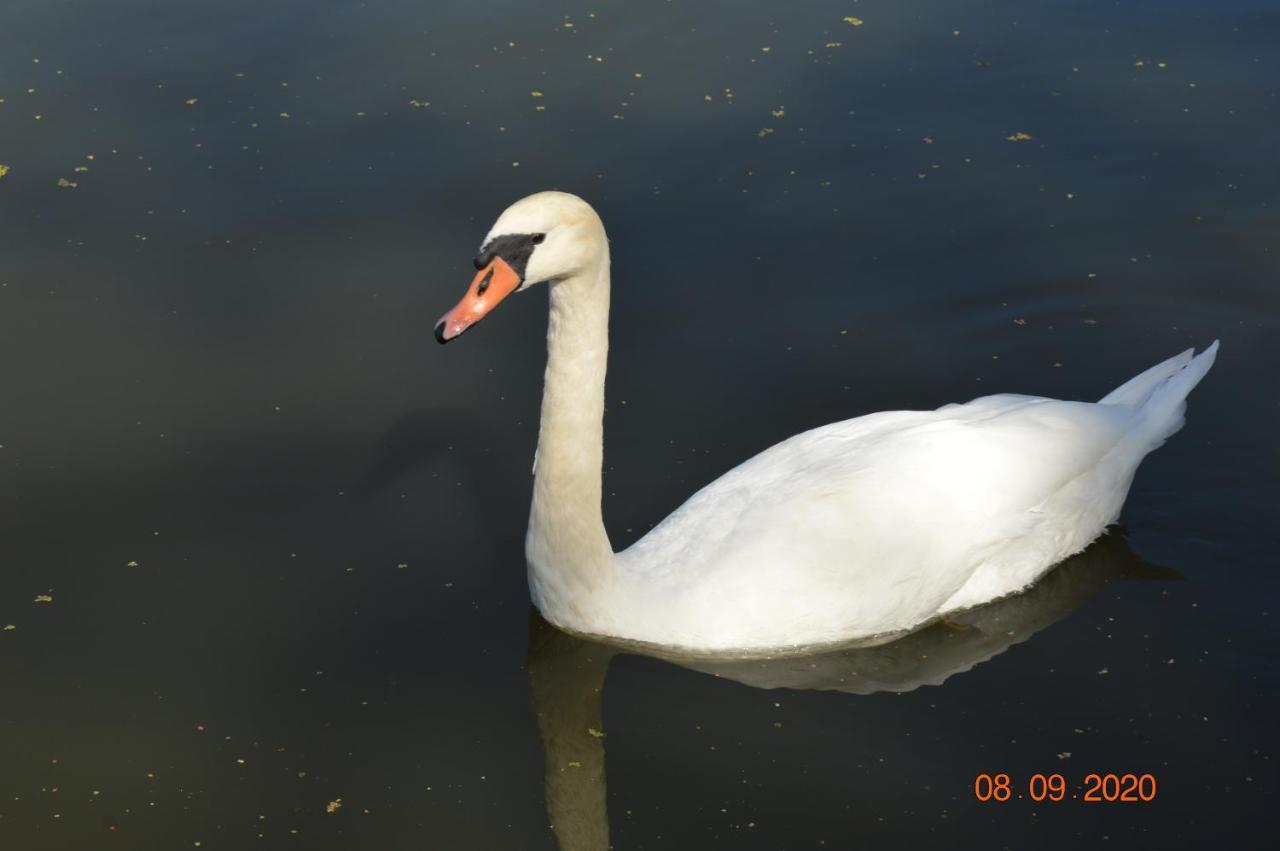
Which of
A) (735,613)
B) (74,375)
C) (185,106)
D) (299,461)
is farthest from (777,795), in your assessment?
(185,106)

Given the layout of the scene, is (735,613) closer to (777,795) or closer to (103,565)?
(777,795)

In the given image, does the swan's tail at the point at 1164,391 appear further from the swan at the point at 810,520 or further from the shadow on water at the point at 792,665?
the shadow on water at the point at 792,665

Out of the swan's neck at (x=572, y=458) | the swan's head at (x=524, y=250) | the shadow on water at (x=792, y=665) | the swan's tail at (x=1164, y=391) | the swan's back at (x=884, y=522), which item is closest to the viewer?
the swan's head at (x=524, y=250)

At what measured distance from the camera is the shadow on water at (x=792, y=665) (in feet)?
22.4

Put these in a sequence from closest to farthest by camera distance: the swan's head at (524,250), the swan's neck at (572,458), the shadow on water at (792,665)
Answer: the swan's head at (524,250), the swan's neck at (572,458), the shadow on water at (792,665)

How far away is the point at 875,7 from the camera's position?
12.7 metres

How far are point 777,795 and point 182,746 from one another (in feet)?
7.89

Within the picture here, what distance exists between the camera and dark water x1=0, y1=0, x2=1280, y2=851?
262 inches

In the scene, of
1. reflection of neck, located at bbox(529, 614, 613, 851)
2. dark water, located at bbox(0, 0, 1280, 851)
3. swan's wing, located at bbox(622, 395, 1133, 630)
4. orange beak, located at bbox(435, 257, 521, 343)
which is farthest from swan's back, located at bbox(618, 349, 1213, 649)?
orange beak, located at bbox(435, 257, 521, 343)

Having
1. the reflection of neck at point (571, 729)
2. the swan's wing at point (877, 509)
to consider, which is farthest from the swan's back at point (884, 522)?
the reflection of neck at point (571, 729)

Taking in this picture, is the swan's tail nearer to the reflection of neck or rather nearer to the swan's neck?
the swan's neck

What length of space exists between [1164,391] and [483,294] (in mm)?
3516

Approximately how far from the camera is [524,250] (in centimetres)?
635

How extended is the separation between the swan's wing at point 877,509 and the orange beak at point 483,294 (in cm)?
141
